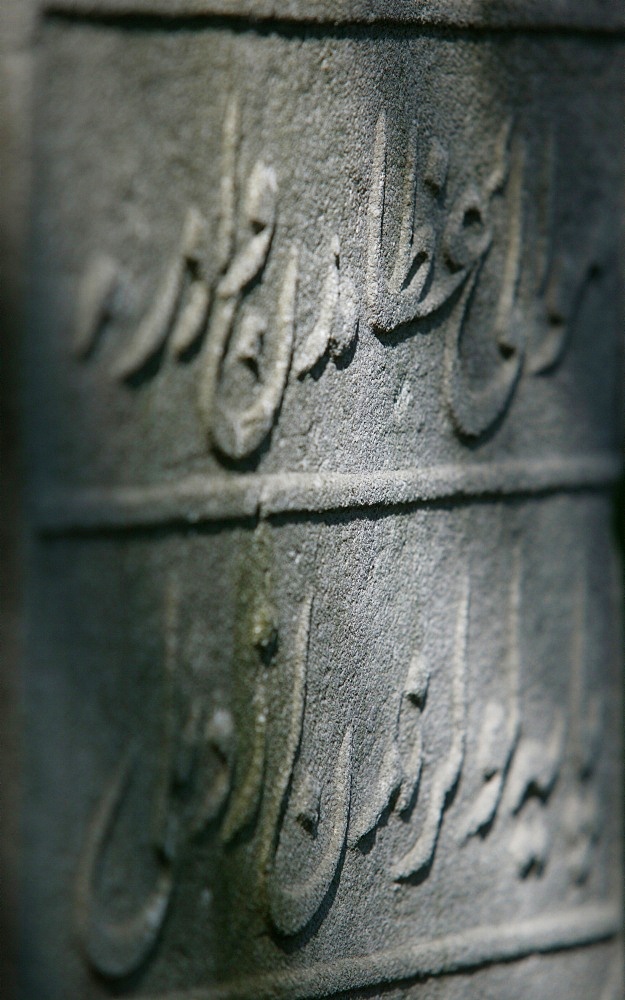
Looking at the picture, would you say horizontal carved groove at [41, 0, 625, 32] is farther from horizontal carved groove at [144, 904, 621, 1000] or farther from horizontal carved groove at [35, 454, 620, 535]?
horizontal carved groove at [144, 904, 621, 1000]

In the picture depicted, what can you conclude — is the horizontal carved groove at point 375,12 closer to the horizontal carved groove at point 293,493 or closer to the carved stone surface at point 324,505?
the carved stone surface at point 324,505

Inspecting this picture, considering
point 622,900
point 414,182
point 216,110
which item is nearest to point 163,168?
point 216,110

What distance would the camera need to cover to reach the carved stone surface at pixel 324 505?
3.24ft

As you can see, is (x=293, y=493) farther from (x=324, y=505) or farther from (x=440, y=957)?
(x=440, y=957)

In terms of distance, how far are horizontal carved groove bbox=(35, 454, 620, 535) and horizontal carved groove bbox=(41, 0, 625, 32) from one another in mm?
345

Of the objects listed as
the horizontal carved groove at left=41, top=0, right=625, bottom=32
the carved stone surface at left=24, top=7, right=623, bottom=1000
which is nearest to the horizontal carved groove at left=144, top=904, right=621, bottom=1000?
the carved stone surface at left=24, top=7, right=623, bottom=1000

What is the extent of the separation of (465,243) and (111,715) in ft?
1.92

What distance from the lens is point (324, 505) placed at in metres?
1.18

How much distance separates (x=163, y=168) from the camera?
1.02m

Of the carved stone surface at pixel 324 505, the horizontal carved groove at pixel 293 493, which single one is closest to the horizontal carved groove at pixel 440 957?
the carved stone surface at pixel 324 505

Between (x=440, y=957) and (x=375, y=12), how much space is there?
35.0 inches

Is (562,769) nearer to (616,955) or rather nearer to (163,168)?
(616,955)

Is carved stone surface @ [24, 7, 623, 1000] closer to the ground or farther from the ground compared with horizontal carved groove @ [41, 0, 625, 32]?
closer to the ground

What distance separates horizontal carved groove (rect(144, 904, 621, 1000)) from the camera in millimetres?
1173
